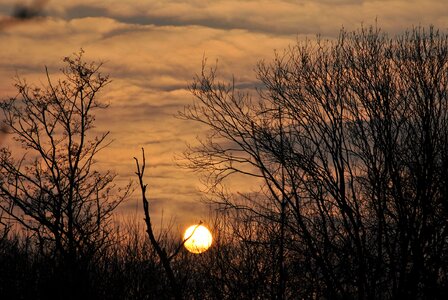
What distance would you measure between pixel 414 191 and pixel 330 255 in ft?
14.8

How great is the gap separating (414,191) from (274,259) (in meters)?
6.82

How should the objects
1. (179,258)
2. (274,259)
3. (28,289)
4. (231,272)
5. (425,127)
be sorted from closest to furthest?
(425,127) < (28,289) < (274,259) < (231,272) < (179,258)

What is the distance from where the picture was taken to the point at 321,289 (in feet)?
82.3

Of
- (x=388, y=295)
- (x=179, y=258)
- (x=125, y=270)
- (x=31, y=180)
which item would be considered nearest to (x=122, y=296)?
(x=125, y=270)

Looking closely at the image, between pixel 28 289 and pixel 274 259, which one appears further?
pixel 274 259

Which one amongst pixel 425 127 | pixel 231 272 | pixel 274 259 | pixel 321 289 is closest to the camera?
pixel 425 127

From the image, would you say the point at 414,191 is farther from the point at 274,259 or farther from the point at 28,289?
the point at 28,289

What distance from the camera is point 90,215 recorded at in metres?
22.5

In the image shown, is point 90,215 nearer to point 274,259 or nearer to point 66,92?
point 66,92

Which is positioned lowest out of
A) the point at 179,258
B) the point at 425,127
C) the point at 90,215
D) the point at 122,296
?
the point at 179,258

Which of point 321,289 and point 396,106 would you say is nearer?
point 396,106

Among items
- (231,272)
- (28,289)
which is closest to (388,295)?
(231,272)

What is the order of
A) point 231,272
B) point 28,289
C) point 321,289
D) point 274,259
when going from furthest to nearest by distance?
point 231,272, point 274,259, point 321,289, point 28,289

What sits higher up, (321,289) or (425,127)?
(425,127)
